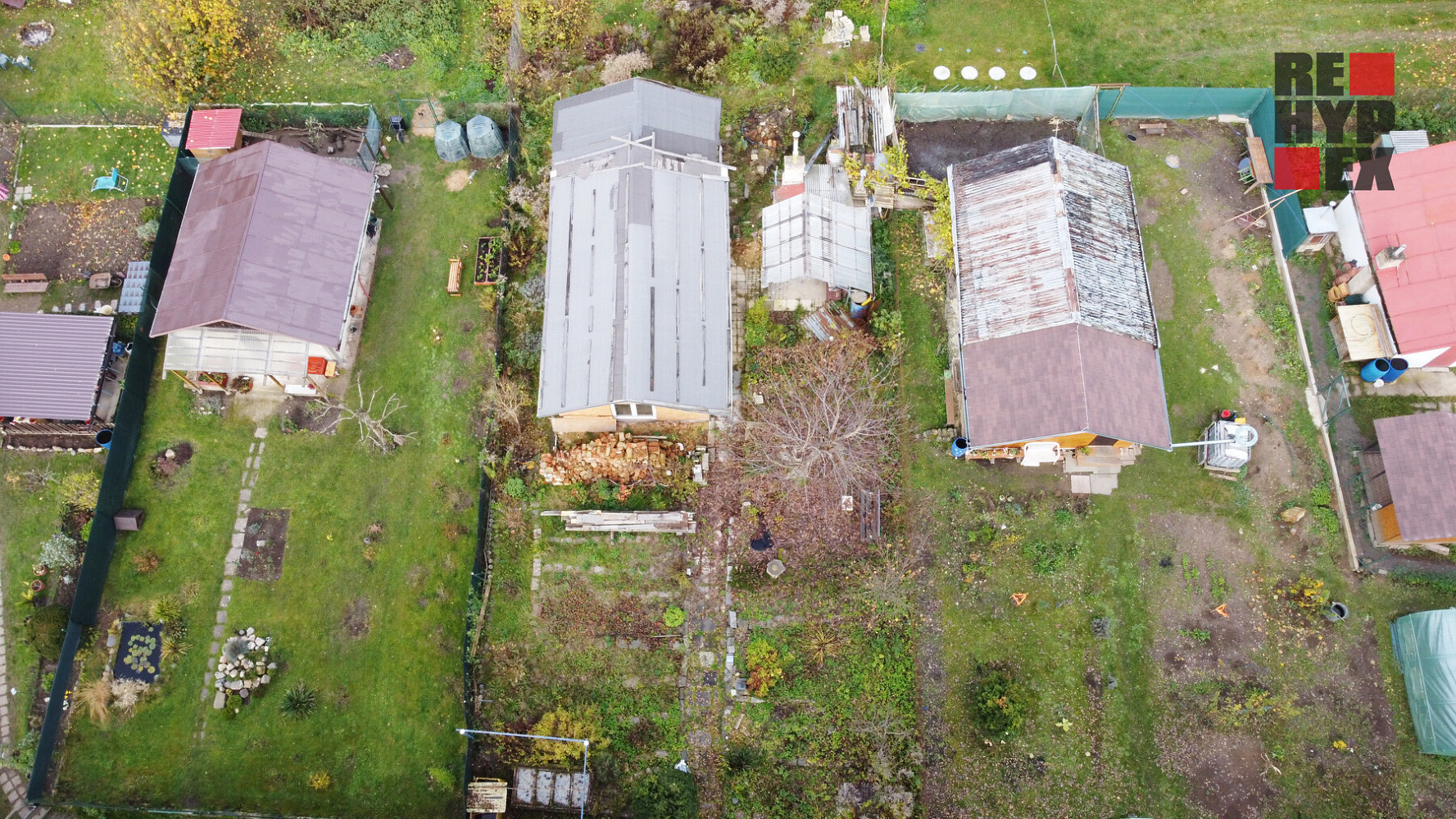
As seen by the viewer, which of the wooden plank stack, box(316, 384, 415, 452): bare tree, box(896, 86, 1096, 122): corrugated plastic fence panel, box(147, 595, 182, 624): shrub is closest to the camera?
box(147, 595, 182, 624): shrub

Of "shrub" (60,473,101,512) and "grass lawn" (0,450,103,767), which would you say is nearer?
"grass lawn" (0,450,103,767)

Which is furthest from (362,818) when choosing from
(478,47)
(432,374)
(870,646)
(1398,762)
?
(1398,762)

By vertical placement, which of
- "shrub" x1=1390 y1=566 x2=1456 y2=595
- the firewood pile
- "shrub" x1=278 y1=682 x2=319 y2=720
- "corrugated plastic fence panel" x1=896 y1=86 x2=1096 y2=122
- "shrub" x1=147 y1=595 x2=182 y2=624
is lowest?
"shrub" x1=278 y1=682 x2=319 y2=720

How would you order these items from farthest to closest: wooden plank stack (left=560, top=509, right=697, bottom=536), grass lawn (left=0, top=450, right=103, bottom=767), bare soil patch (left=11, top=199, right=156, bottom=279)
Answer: bare soil patch (left=11, top=199, right=156, bottom=279)
wooden plank stack (left=560, top=509, right=697, bottom=536)
grass lawn (left=0, top=450, right=103, bottom=767)

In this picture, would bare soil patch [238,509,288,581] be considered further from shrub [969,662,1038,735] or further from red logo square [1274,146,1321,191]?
red logo square [1274,146,1321,191]

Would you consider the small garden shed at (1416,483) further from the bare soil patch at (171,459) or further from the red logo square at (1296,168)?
the bare soil patch at (171,459)

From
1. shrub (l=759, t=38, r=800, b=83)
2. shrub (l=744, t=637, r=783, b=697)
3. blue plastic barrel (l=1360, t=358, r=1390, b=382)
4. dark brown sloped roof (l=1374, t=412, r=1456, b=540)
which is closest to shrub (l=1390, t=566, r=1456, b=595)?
dark brown sloped roof (l=1374, t=412, r=1456, b=540)

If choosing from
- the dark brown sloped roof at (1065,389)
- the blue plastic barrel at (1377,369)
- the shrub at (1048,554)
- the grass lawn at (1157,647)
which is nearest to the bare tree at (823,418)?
the grass lawn at (1157,647)

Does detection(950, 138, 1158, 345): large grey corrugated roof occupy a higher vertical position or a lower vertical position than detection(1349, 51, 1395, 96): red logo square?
lower
